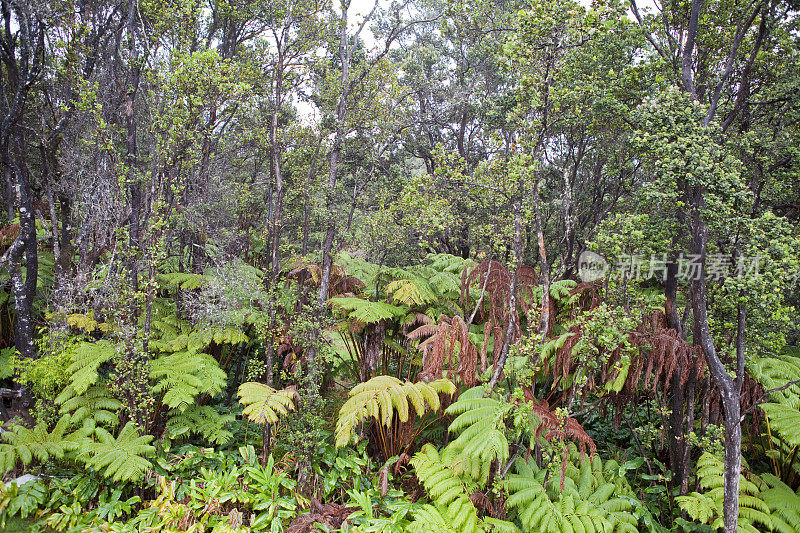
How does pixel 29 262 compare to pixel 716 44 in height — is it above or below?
below

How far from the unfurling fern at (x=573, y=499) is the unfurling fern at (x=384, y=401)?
1.13 meters

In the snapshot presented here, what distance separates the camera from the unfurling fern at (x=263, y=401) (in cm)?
418

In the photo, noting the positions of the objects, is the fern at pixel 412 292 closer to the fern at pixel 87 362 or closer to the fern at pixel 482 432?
the fern at pixel 482 432

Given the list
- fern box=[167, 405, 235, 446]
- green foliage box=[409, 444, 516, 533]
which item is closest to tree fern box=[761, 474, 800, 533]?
green foliage box=[409, 444, 516, 533]

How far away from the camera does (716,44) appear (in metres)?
4.84

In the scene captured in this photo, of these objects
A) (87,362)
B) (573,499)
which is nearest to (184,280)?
(87,362)

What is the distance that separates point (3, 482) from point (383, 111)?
23.2ft

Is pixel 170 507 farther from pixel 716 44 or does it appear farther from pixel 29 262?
pixel 716 44

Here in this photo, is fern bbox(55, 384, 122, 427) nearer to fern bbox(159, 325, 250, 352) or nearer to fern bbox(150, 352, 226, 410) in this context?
fern bbox(150, 352, 226, 410)

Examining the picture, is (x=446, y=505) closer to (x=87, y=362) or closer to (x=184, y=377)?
(x=184, y=377)

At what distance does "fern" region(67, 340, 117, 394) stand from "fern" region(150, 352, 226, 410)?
533 millimetres

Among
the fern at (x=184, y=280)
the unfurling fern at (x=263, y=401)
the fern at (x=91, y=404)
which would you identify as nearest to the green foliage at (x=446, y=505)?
the unfurling fern at (x=263, y=401)

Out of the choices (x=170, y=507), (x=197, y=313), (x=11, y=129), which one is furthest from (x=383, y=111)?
(x=170, y=507)

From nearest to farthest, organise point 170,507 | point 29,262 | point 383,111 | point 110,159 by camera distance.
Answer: point 170,507 < point 29,262 < point 110,159 < point 383,111
